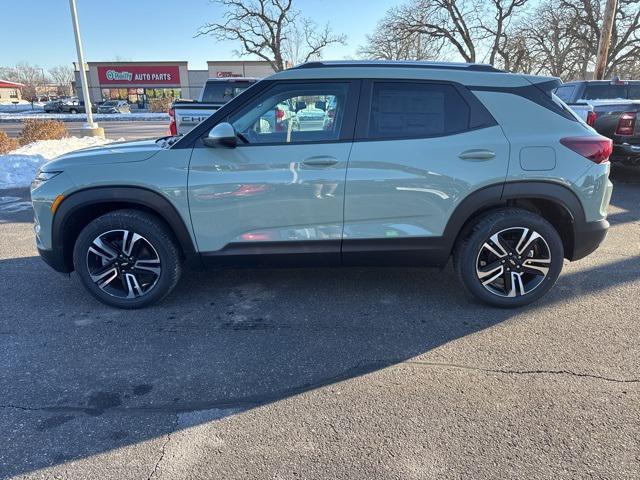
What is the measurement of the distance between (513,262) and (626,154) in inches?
236

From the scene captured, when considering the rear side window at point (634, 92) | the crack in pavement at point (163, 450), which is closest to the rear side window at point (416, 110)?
the crack in pavement at point (163, 450)

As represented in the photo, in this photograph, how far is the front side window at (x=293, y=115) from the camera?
3514mm

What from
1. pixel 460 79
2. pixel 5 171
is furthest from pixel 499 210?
pixel 5 171

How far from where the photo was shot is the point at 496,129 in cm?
350

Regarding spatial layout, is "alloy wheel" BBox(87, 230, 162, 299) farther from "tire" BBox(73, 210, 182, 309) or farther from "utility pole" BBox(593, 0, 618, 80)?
"utility pole" BBox(593, 0, 618, 80)

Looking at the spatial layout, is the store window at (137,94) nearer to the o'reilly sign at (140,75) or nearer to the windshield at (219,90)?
the o'reilly sign at (140,75)

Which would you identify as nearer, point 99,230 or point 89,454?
point 89,454

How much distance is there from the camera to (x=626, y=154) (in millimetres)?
8031

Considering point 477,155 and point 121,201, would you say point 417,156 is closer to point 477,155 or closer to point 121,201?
point 477,155

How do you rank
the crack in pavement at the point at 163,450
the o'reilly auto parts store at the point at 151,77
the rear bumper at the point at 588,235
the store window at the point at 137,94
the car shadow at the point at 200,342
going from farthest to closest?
the store window at the point at 137,94 → the o'reilly auto parts store at the point at 151,77 → the rear bumper at the point at 588,235 → the car shadow at the point at 200,342 → the crack in pavement at the point at 163,450

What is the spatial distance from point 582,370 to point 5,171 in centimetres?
1090

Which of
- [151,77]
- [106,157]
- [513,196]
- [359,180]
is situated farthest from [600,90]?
[151,77]

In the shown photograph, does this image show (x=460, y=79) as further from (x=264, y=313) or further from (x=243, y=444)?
(x=243, y=444)

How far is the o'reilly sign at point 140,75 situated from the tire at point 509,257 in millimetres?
58904
